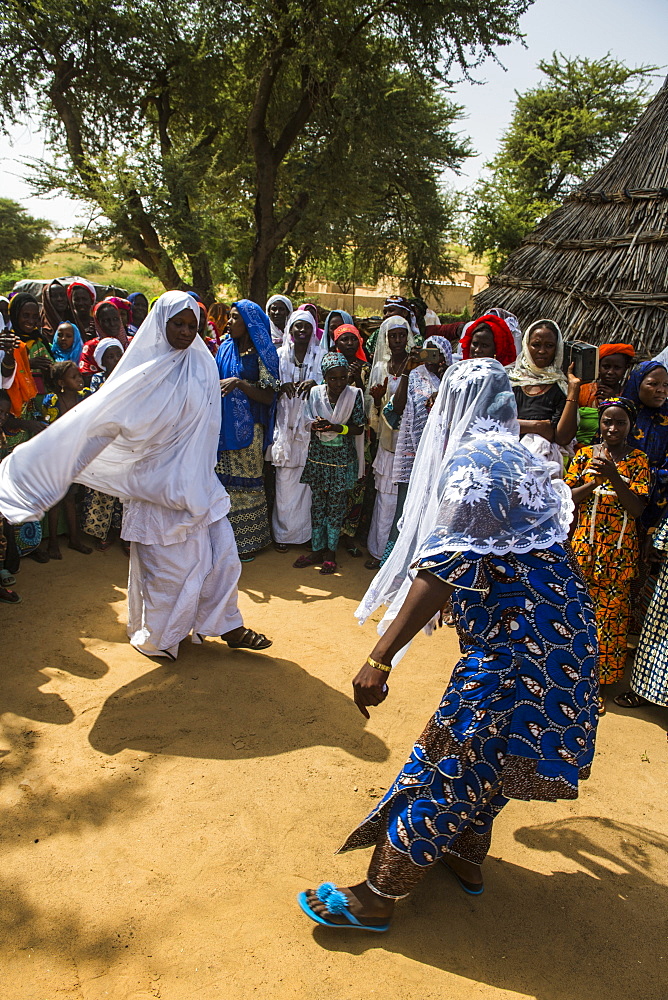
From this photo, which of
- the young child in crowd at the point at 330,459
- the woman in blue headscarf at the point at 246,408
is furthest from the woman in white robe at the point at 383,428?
the woman in blue headscarf at the point at 246,408

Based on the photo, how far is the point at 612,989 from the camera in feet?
7.70

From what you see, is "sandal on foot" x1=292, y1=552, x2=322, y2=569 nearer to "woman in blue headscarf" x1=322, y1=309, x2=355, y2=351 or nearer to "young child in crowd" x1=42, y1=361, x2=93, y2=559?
"young child in crowd" x1=42, y1=361, x2=93, y2=559

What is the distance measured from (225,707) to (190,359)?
2018 mm

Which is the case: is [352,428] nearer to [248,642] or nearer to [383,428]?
[383,428]

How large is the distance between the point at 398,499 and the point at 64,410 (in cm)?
300

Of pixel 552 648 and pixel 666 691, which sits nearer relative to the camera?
pixel 552 648


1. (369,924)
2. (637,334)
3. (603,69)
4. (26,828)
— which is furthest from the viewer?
(603,69)

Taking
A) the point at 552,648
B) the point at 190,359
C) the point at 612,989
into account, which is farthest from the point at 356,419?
the point at 612,989

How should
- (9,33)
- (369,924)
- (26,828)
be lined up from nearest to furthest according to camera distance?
(369,924) → (26,828) → (9,33)

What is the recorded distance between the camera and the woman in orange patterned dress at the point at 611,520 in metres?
4.12

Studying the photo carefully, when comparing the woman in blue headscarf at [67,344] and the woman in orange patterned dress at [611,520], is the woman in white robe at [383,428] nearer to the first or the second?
the woman in orange patterned dress at [611,520]

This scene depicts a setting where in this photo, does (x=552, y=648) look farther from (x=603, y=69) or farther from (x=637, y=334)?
(x=603, y=69)

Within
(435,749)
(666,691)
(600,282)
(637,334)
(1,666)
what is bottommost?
(1,666)

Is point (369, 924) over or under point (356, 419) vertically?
under
